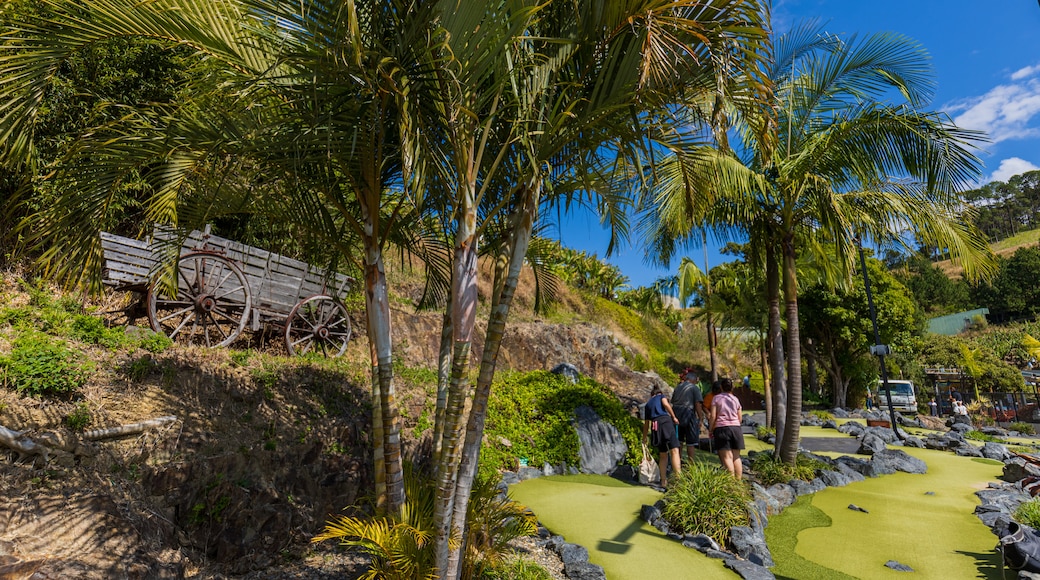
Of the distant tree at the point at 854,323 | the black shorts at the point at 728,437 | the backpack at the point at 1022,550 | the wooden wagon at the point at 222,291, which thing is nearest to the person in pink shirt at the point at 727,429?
the black shorts at the point at 728,437

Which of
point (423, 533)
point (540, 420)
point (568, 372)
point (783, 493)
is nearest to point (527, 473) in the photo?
point (540, 420)

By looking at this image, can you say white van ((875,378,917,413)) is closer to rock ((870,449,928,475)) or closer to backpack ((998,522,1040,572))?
rock ((870,449,928,475))

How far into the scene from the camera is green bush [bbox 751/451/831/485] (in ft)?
26.8

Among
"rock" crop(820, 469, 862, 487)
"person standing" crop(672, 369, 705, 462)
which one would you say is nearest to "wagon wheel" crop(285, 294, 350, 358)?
"person standing" crop(672, 369, 705, 462)

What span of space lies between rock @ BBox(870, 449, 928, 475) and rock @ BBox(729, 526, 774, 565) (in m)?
5.36

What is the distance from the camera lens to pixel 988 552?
5.15 meters

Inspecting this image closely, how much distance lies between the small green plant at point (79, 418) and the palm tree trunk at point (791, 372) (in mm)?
9209

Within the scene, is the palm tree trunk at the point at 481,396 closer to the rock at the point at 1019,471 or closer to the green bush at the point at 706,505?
the green bush at the point at 706,505

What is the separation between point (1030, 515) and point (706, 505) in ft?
11.5

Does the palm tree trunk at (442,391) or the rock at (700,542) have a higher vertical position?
the palm tree trunk at (442,391)

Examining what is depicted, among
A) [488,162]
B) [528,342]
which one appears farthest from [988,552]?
[528,342]

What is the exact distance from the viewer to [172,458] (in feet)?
15.9

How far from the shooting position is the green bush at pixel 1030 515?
18.2 feet

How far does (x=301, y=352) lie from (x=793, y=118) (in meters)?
9.58
